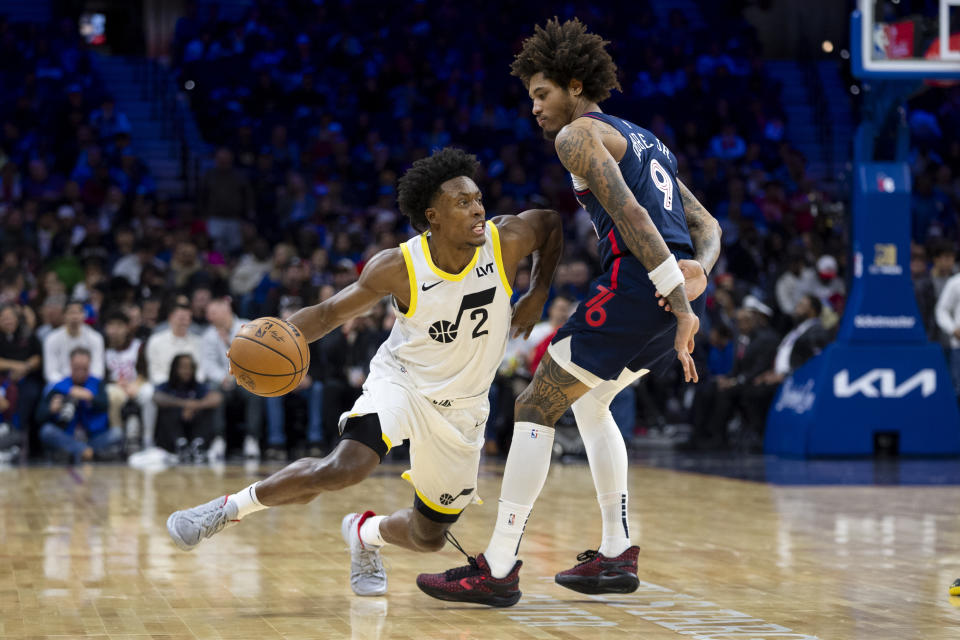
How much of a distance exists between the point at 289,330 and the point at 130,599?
1.19 metres

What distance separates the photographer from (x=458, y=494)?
4.76 m

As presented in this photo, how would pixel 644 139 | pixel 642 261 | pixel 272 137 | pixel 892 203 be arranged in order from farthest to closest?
pixel 272 137
pixel 892 203
pixel 644 139
pixel 642 261

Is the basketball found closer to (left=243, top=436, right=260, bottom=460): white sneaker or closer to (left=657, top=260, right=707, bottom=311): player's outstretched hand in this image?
(left=657, top=260, right=707, bottom=311): player's outstretched hand

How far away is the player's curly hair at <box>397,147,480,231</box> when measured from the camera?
4754 mm

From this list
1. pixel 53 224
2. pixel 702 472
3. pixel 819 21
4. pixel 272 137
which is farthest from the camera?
pixel 819 21

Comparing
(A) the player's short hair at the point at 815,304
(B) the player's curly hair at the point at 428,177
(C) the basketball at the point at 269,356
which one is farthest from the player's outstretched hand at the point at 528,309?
(A) the player's short hair at the point at 815,304

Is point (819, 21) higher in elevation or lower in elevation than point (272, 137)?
higher

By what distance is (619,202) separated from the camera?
14.7ft

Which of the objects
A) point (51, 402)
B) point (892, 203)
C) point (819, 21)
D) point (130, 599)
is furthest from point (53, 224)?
point (819, 21)

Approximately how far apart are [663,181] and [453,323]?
94cm

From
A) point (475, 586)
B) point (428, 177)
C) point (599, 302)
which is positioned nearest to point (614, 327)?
point (599, 302)

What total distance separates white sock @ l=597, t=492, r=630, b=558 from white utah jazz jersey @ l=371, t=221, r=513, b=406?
641 mm

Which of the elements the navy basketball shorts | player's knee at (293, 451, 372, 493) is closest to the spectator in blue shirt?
player's knee at (293, 451, 372, 493)

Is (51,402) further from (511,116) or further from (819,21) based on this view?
(819,21)
